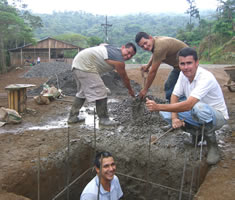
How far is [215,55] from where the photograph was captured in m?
21.1

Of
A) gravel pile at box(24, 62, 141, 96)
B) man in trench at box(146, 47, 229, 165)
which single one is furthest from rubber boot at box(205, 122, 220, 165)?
gravel pile at box(24, 62, 141, 96)

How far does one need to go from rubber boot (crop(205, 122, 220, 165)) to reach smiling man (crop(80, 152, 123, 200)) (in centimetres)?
115

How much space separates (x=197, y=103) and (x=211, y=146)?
0.63 metres

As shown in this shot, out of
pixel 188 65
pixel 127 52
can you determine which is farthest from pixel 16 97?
pixel 188 65

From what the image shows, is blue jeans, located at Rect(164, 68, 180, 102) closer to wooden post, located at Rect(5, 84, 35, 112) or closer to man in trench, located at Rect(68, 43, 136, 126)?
man in trench, located at Rect(68, 43, 136, 126)

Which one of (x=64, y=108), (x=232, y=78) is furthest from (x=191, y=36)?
(x=64, y=108)

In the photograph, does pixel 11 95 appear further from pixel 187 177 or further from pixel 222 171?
pixel 222 171

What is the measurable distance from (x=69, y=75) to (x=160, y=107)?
7166mm

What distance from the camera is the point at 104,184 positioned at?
7.55 ft

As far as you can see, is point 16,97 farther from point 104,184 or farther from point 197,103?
point 197,103

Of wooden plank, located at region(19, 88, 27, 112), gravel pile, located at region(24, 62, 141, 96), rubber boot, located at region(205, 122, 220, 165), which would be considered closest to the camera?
rubber boot, located at region(205, 122, 220, 165)

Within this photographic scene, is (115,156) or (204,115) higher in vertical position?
(204,115)

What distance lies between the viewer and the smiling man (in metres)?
2.16

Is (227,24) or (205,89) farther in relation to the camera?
(227,24)
